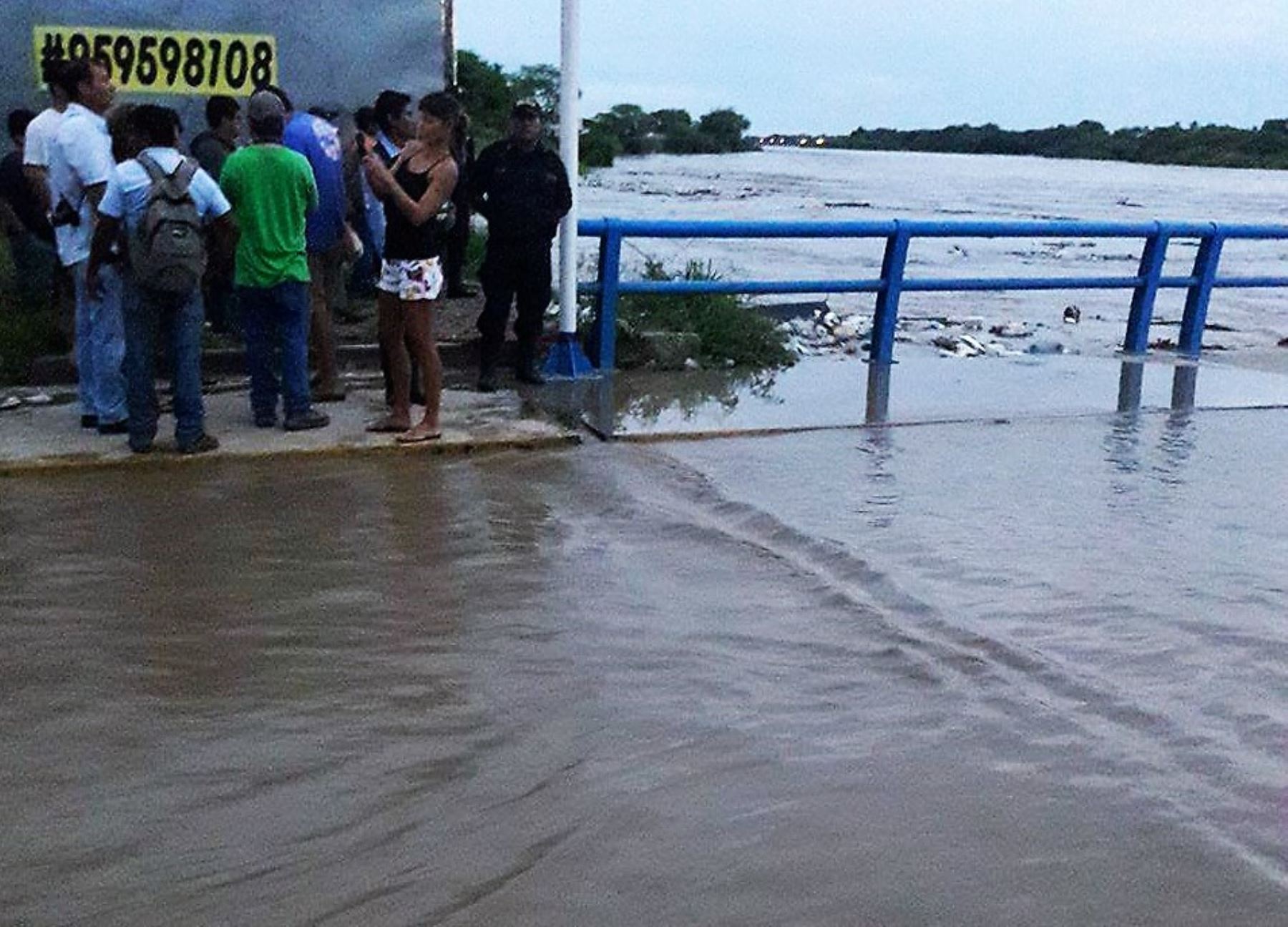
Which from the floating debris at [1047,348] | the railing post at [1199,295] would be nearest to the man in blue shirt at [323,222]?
the floating debris at [1047,348]

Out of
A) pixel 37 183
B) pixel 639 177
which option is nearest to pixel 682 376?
pixel 37 183

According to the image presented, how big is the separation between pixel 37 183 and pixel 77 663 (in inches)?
158

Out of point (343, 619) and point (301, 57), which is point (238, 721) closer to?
point (343, 619)

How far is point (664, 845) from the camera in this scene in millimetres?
3697

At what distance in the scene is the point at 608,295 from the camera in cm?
976

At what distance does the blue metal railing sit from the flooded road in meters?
2.61

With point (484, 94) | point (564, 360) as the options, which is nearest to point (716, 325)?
point (564, 360)

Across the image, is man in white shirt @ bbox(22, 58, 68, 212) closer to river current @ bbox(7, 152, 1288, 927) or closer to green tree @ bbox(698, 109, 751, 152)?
river current @ bbox(7, 152, 1288, 927)

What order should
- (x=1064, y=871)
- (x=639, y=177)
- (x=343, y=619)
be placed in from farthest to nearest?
(x=639, y=177)
(x=343, y=619)
(x=1064, y=871)

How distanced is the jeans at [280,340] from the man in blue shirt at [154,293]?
36cm

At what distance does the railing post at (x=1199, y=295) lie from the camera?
39.4 ft

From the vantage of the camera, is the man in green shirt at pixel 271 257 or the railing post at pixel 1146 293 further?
the railing post at pixel 1146 293

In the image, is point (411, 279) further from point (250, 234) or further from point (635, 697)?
point (635, 697)

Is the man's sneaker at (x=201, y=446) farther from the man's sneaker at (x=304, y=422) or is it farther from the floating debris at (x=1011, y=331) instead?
the floating debris at (x=1011, y=331)
